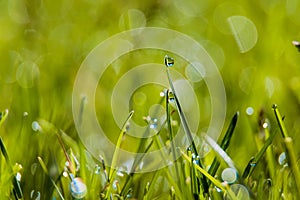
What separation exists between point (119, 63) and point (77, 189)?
933 millimetres

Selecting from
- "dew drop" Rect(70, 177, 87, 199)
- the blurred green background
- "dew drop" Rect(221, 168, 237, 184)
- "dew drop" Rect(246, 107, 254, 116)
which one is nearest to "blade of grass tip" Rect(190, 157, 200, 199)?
"dew drop" Rect(221, 168, 237, 184)

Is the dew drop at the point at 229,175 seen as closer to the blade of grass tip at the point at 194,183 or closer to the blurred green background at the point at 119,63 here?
the blade of grass tip at the point at 194,183

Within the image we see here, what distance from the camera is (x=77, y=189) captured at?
0.81 meters

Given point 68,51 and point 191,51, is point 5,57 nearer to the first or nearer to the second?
point 68,51

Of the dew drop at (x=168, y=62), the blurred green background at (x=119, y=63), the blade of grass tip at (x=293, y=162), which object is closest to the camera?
the blade of grass tip at (x=293, y=162)

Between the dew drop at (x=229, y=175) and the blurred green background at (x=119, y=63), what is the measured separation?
192mm

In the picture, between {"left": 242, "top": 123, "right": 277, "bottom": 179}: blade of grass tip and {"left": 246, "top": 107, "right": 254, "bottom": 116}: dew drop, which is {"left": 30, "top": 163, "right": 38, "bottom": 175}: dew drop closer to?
{"left": 242, "top": 123, "right": 277, "bottom": 179}: blade of grass tip

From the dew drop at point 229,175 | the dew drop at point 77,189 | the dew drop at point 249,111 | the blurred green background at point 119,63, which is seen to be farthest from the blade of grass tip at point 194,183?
the dew drop at point 249,111

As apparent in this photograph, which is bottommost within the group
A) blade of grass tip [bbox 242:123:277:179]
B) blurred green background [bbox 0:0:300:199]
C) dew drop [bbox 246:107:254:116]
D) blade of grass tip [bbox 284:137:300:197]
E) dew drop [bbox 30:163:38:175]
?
blade of grass tip [bbox 284:137:300:197]

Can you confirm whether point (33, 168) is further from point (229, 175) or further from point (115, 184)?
point (229, 175)

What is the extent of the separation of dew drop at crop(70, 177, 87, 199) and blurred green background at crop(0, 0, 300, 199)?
0.12 meters

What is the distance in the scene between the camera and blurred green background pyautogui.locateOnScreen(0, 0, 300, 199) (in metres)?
1.17

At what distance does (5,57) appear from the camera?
1739 mm

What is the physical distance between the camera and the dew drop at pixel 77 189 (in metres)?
0.80
